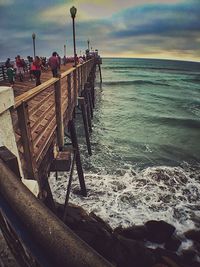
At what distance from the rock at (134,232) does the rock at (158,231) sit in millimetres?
170

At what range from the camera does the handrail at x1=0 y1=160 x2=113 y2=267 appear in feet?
2.55

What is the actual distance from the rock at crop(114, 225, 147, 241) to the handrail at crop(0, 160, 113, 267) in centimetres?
747

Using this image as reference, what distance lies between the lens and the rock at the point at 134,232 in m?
7.80

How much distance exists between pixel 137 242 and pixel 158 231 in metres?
1.28

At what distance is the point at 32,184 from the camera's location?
275 cm

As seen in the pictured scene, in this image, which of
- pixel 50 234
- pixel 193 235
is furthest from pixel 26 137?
Answer: pixel 193 235

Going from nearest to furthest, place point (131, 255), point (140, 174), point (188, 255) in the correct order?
point (131, 255) < point (188, 255) < point (140, 174)

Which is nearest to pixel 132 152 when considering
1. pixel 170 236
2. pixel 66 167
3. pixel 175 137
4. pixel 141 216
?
pixel 175 137

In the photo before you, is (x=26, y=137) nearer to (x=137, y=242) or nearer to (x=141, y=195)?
(x=137, y=242)

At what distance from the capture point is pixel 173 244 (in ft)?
24.9

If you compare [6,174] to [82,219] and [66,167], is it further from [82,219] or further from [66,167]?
[82,219]

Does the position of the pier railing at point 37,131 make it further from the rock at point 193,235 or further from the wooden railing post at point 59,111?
the rock at point 193,235

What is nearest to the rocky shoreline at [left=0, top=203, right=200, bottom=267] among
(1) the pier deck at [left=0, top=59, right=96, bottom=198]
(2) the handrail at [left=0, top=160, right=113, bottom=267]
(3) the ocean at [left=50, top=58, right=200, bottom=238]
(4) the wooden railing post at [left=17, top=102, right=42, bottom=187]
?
(3) the ocean at [left=50, top=58, right=200, bottom=238]

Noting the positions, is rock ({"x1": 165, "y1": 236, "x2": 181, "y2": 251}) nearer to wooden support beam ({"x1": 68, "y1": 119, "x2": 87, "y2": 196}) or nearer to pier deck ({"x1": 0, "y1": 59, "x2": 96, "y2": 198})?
wooden support beam ({"x1": 68, "y1": 119, "x2": 87, "y2": 196})
